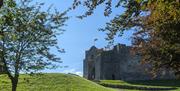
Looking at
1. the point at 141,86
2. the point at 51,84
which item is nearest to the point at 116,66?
the point at 141,86

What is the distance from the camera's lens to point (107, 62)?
10488 centimetres

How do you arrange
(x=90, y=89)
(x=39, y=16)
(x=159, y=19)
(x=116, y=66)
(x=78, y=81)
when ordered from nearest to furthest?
(x=159, y=19)
(x=39, y=16)
(x=90, y=89)
(x=78, y=81)
(x=116, y=66)

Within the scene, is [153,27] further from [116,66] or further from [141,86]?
[116,66]

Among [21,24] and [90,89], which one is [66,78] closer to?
[90,89]

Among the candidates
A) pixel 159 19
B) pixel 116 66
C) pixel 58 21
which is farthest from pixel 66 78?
pixel 116 66

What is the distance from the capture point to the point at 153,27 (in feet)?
70.9

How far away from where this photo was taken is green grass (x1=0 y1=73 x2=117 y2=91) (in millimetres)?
45781

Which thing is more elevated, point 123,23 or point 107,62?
point 107,62

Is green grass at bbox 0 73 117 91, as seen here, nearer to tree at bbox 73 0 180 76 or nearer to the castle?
tree at bbox 73 0 180 76

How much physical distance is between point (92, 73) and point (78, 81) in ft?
188

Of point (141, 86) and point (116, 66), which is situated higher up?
point (116, 66)

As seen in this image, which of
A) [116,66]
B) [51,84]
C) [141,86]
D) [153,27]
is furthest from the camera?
[116,66]

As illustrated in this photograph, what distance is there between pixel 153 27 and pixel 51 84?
91.6 feet

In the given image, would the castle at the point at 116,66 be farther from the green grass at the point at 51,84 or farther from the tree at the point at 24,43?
the tree at the point at 24,43
